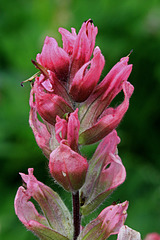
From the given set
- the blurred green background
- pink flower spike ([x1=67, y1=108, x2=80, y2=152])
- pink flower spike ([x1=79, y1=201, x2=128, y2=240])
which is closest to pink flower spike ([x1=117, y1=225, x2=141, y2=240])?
pink flower spike ([x1=79, y1=201, x2=128, y2=240])

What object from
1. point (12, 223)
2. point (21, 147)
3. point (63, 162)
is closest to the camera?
point (63, 162)

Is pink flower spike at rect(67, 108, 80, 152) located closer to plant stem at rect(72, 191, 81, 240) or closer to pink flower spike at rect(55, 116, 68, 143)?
pink flower spike at rect(55, 116, 68, 143)

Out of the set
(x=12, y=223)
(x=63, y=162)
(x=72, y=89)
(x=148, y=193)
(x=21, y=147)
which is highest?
(x=72, y=89)

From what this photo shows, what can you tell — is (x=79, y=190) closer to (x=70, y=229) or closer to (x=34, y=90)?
(x=70, y=229)

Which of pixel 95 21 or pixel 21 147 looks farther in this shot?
pixel 95 21

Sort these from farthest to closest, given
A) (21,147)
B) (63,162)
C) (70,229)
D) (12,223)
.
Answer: (21,147) → (12,223) → (70,229) → (63,162)

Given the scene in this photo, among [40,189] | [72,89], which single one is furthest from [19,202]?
[72,89]
